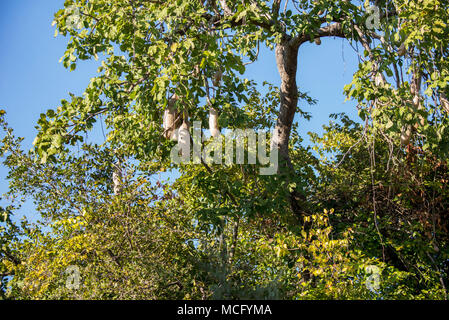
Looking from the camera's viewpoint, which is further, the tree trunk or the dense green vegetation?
the tree trunk

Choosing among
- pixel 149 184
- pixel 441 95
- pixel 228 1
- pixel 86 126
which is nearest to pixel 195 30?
pixel 228 1

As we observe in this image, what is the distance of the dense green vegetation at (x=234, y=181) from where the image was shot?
4316mm

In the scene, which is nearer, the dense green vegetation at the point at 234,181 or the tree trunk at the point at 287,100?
the dense green vegetation at the point at 234,181

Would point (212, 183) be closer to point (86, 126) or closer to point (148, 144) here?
point (148, 144)

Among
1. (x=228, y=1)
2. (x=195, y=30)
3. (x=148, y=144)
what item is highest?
(x=228, y=1)

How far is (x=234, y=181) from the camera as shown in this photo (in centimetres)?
550

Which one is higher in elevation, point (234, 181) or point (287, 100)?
point (287, 100)

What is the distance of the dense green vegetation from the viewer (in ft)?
14.2
